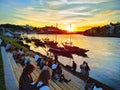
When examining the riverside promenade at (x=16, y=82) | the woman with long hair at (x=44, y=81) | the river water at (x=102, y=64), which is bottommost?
the river water at (x=102, y=64)

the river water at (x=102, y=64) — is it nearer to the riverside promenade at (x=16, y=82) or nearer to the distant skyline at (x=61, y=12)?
the distant skyline at (x=61, y=12)

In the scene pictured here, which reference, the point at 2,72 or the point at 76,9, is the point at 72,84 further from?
the point at 76,9

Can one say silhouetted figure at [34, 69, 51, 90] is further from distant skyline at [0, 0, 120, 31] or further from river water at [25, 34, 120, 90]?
river water at [25, 34, 120, 90]

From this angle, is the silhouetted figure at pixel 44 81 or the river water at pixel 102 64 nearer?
the silhouetted figure at pixel 44 81

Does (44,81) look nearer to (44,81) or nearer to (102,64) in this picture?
(44,81)

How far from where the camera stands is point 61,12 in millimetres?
7836

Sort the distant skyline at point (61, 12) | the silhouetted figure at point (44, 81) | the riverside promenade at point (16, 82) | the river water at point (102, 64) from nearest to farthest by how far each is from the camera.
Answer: the silhouetted figure at point (44, 81), the riverside promenade at point (16, 82), the distant skyline at point (61, 12), the river water at point (102, 64)

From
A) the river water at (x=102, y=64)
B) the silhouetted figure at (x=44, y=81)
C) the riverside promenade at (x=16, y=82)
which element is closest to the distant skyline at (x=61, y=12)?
the riverside promenade at (x=16, y=82)

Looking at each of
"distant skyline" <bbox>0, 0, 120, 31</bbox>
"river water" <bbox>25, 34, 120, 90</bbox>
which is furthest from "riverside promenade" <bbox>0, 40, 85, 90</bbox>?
"river water" <bbox>25, 34, 120, 90</bbox>

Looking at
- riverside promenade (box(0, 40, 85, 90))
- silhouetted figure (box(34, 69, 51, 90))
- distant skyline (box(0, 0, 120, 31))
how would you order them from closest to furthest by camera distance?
silhouetted figure (box(34, 69, 51, 90)), riverside promenade (box(0, 40, 85, 90)), distant skyline (box(0, 0, 120, 31))

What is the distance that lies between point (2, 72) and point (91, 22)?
492 centimetres

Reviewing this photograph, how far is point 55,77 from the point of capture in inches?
229

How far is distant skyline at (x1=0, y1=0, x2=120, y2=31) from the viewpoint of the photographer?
693 centimetres

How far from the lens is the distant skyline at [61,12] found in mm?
6927
